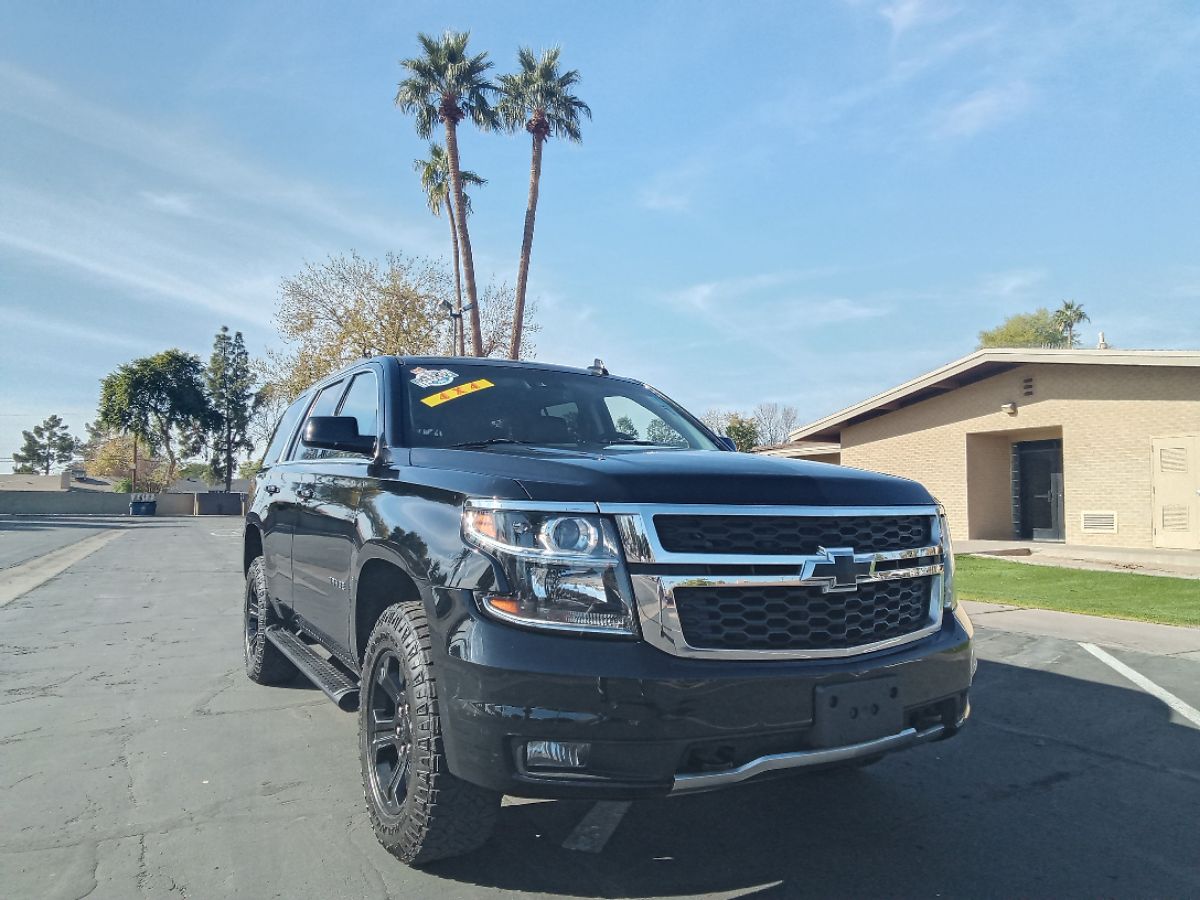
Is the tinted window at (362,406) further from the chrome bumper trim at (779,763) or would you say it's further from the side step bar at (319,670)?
the chrome bumper trim at (779,763)

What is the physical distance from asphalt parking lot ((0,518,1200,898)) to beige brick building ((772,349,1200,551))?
13398mm

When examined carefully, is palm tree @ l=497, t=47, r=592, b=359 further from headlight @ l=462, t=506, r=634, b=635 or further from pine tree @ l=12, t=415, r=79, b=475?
pine tree @ l=12, t=415, r=79, b=475

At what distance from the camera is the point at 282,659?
5887 mm

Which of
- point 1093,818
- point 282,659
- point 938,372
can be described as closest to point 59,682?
point 282,659

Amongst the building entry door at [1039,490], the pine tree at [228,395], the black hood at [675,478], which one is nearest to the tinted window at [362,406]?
the black hood at [675,478]

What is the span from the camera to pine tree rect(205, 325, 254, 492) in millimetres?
74500

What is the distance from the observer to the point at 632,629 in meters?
2.54

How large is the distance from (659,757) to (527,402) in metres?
2.14

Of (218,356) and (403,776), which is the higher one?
(218,356)

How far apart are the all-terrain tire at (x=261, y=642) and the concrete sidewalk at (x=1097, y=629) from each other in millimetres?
5477

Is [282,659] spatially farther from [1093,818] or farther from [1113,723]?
[1113,723]

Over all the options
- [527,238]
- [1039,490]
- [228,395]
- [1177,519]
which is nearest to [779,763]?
[1177,519]

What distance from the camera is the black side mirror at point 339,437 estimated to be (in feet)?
12.3

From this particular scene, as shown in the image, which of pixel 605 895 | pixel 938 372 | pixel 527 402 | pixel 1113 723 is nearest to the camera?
pixel 605 895
